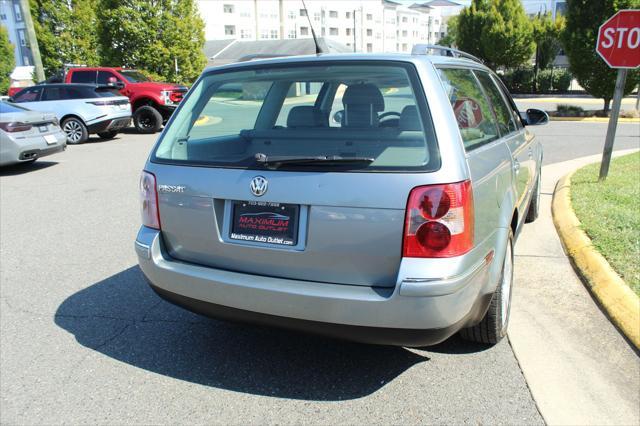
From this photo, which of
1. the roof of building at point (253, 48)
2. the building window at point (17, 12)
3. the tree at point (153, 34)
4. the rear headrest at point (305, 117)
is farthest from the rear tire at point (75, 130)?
the building window at point (17, 12)

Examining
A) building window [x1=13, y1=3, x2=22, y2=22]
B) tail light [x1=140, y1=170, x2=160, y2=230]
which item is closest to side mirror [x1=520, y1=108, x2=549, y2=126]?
tail light [x1=140, y1=170, x2=160, y2=230]

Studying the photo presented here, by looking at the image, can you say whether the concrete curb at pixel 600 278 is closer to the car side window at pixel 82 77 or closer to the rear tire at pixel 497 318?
the rear tire at pixel 497 318

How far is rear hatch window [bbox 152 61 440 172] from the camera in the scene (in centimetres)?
257

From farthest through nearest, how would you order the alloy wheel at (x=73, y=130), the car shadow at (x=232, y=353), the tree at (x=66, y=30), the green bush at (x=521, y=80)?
1. the green bush at (x=521, y=80)
2. the tree at (x=66, y=30)
3. the alloy wheel at (x=73, y=130)
4. the car shadow at (x=232, y=353)

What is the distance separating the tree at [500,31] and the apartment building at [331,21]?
21484mm

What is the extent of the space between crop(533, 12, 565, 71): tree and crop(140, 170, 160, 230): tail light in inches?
1351

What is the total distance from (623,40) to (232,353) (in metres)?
6.62

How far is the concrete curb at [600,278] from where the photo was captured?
3504 mm

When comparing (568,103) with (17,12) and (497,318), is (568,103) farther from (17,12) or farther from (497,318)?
(17,12)

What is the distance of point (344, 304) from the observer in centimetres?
251

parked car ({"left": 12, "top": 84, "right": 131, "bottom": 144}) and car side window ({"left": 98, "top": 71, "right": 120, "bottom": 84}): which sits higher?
car side window ({"left": 98, "top": 71, "right": 120, "bottom": 84})

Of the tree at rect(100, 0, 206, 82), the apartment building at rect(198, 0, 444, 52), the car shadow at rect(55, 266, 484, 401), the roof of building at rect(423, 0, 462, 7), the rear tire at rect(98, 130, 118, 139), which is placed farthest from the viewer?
the roof of building at rect(423, 0, 462, 7)

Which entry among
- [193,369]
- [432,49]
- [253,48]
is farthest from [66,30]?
[193,369]

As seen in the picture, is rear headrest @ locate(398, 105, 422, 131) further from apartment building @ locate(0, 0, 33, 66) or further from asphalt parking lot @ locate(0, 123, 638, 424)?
apartment building @ locate(0, 0, 33, 66)
